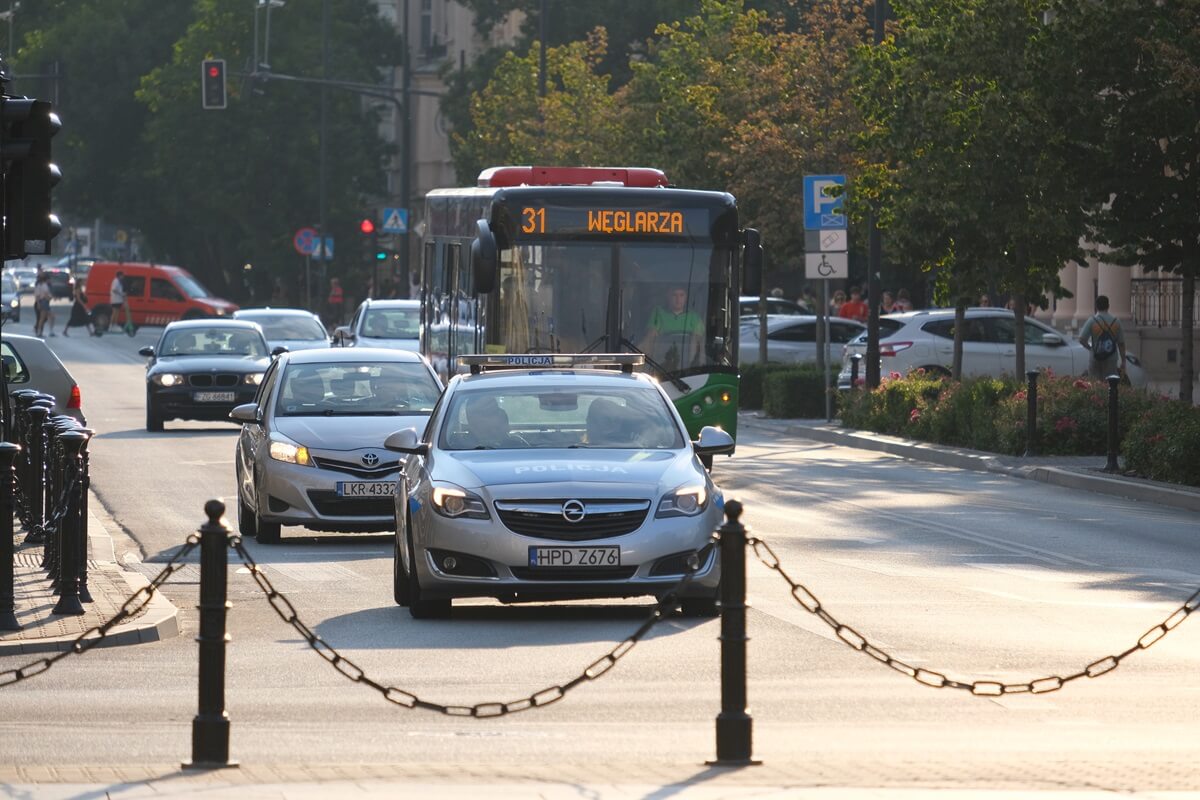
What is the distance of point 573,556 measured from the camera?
44.4 feet

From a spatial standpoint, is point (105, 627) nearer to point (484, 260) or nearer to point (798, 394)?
point (484, 260)

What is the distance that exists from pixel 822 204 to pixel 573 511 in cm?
2180

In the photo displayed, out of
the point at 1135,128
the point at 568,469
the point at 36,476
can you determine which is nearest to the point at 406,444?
the point at 568,469

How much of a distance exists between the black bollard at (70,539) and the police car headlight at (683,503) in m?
3.12

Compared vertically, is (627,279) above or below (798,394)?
above

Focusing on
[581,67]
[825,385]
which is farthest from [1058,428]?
[581,67]

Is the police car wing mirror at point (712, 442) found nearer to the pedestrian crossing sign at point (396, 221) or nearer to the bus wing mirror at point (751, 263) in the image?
the bus wing mirror at point (751, 263)

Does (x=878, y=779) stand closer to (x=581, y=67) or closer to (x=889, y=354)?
(x=889, y=354)

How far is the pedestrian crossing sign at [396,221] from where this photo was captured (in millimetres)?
66875

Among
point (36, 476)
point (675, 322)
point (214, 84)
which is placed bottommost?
point (36, 476)

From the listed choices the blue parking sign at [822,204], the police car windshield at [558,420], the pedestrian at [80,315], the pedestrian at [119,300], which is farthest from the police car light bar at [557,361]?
the pedestrian at [80,315]

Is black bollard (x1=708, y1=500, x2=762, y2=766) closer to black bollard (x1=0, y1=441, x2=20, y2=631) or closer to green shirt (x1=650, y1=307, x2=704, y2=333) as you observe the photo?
black bollard (x1=0, y1=441, x2=20, y2=631)

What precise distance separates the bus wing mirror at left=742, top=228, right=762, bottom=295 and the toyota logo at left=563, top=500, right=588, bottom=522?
1064 cm

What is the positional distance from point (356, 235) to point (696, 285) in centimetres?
5902
